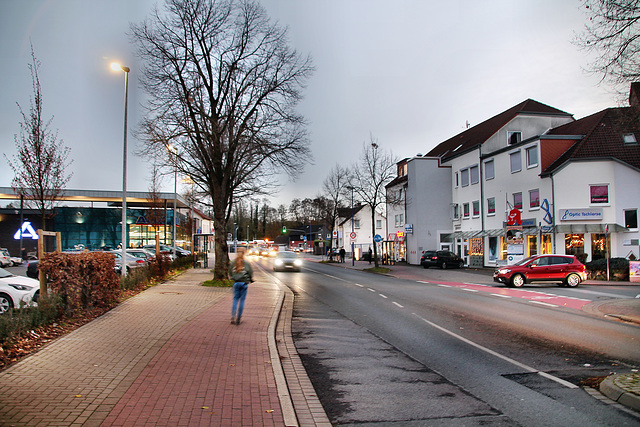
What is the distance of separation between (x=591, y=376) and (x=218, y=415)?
212 inches

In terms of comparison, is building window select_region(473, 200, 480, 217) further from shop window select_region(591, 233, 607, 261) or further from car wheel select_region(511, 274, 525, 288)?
car wheel select_region(511, 274, 525, 288)

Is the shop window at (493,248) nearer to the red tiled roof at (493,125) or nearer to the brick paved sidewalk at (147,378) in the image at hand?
the red tiled roof at (493,125)

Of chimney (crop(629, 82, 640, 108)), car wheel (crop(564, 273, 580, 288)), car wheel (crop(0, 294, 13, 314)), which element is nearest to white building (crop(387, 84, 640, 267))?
car wheel (crop(564, 273, 580, 288))

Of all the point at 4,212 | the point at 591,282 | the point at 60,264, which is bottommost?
the point at 591,282

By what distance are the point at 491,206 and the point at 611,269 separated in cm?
1408

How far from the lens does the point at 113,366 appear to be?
264 inches

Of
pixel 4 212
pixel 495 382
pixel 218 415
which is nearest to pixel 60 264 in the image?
pixel 218 415

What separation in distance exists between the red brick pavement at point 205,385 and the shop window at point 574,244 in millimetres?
Result: 27051

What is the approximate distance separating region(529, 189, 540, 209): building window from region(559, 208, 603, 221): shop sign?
8.60 feet

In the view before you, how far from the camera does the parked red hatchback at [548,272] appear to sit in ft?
74.8

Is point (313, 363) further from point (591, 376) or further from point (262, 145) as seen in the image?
point (262, 145)

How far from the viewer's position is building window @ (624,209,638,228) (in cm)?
3002

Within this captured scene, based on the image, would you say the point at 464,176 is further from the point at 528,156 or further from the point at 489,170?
the point at 528,156

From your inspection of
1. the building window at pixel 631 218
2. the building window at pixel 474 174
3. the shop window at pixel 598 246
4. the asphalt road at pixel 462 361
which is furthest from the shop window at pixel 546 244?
the asphalt road at pixel 462 361
